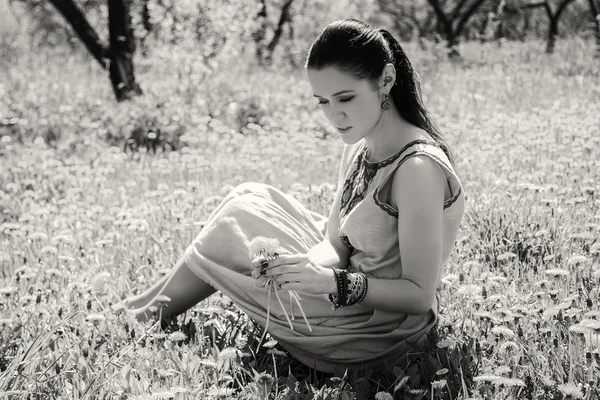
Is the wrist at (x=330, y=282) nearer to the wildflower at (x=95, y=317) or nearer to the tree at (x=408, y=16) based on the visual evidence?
the wildflower at (x=95, y=317)

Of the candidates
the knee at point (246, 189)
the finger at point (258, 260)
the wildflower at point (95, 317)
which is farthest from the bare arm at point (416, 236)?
the wildflower at point (95, 317)

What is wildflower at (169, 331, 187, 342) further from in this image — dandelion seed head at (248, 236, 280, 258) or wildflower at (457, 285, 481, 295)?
wildflower at (457, 285, 481, 295)

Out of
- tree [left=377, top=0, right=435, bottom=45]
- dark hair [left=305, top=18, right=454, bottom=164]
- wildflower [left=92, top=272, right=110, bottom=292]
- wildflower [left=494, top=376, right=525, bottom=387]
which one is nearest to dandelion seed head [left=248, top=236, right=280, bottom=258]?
dark hair [left=305, top=18, right=454, bottom=164]

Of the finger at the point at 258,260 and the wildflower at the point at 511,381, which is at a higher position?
the finger at the point at 258,260

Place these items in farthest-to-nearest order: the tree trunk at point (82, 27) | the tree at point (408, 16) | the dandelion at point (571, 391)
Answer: the tree at point (408, 16)
the tree trunk at point (82, 27)
the dandelion at point (571, 391)

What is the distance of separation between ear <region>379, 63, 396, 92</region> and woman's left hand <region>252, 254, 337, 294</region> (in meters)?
0.53

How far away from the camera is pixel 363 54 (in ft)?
6.13

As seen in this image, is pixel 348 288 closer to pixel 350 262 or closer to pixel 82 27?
pixel 350 262

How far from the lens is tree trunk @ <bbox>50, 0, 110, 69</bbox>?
22.6ft

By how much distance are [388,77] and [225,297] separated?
1080 mm

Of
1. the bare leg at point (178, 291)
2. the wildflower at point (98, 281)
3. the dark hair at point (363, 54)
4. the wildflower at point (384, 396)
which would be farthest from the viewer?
the wildflower at point (98, 281)

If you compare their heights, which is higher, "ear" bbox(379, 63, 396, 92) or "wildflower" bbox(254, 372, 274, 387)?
"ear" bbox(379, 63, 396, 92)

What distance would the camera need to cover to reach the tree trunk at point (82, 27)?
688 cm

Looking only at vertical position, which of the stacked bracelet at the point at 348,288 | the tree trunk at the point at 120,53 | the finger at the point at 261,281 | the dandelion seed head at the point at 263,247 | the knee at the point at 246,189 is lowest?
the tree trunk at the point at 120,53
